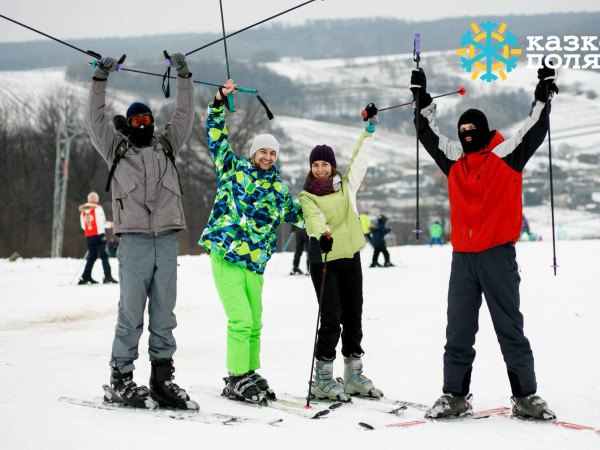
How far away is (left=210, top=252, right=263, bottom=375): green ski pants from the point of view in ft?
17.0

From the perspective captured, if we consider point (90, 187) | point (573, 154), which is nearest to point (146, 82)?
point (573, 154)

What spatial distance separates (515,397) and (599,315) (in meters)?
4.94

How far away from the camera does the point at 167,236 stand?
16.4 feet

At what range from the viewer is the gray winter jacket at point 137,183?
489cm

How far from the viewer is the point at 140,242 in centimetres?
487

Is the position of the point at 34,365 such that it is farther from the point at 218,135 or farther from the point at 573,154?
the point at 573,154

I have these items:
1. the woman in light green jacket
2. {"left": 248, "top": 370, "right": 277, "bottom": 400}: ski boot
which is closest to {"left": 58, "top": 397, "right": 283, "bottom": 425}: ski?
{"left": 248, "top": 370, "right": 277, "bottom": 400}: ski boot

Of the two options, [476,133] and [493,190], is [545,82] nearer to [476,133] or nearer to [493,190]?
[476,133]

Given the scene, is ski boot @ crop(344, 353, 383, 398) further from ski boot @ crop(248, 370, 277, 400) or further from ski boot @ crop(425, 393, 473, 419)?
ski boot @ crop(425, 393, 473, 419)

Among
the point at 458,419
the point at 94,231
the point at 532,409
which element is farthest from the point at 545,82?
the point at 94,231

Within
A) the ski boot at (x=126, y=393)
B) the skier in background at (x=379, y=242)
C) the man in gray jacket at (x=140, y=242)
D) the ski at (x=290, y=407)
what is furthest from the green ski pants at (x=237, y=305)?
the skier in background at (x=379, y=242)

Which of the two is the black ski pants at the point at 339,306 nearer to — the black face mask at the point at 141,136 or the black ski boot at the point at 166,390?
the black ski boot at the point at 166,390

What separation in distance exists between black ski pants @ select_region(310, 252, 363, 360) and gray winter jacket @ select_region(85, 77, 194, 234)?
112 cm

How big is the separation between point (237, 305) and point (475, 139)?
1881mm
